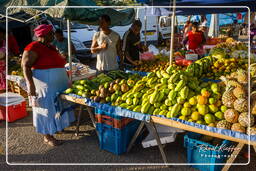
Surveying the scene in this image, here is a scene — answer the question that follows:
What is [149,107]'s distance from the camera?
3525 millimetres

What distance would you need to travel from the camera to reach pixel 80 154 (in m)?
4.23

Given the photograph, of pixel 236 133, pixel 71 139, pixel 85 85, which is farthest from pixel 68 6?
pixel 236 133

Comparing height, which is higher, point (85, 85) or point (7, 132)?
point (85, 85)

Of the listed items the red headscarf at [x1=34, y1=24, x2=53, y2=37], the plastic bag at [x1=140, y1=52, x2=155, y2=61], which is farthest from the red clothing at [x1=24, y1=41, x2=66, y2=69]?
the plastic bag at [x1=140, y1=52, x2=155, y2=61]

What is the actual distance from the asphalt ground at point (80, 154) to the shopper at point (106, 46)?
1.53 metres

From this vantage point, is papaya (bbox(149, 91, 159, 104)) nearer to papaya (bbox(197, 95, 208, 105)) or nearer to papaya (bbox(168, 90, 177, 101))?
papaya (bbox(168, 90, 177, 101))

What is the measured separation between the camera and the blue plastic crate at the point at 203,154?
3.42m

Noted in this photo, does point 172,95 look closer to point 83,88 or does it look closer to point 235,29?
point 83,88

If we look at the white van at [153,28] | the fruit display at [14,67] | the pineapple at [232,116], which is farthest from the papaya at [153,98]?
the white van at [153,28]

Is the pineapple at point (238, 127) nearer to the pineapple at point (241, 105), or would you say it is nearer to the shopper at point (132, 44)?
the pineapple at point (241, 105)

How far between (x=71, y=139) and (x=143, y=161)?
1548 mm

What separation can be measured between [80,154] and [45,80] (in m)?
1.38

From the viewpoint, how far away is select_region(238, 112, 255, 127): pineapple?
112 inches

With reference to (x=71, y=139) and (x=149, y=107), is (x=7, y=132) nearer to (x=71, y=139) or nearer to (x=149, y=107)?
(x=71, y=139)
